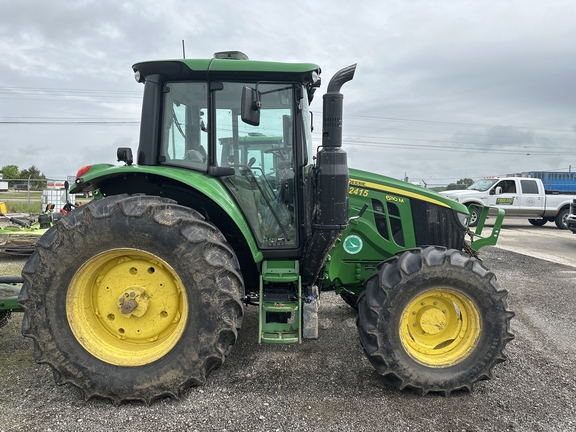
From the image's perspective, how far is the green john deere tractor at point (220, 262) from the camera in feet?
8.77

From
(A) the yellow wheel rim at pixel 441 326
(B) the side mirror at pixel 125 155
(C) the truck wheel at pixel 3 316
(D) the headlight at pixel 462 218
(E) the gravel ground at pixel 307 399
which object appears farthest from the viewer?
(D) the headlight at pixel 462 218

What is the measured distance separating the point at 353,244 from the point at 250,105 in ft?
5.29

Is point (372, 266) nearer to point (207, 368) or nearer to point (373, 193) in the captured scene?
point (373, 193)

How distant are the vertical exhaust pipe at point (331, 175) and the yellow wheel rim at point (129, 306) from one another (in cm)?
110

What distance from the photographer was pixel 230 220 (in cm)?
307

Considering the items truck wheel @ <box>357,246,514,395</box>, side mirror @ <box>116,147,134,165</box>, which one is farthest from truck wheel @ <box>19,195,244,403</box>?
truck wheel @ <box>357,246,514,395</box>

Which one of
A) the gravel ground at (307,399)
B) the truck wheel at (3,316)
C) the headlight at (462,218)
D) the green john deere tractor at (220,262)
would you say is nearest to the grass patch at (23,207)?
the truck wheel at (3,316)

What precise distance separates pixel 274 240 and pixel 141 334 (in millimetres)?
1215

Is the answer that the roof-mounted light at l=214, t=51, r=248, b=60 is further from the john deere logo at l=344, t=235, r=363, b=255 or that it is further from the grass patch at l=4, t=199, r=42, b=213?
the grass patch at l=4, t=199, r=42, b=213

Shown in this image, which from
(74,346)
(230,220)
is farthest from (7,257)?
(230,220)

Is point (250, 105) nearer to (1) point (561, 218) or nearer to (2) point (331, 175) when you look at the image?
(2) point (331, 175)

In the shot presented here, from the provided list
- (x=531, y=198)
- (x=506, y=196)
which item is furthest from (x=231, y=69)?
(x=531, y=198)

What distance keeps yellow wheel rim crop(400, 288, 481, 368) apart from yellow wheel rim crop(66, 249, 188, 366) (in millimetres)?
1722

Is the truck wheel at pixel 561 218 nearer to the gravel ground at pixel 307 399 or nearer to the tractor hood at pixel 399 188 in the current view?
the gravel ground at pixel 307 399
